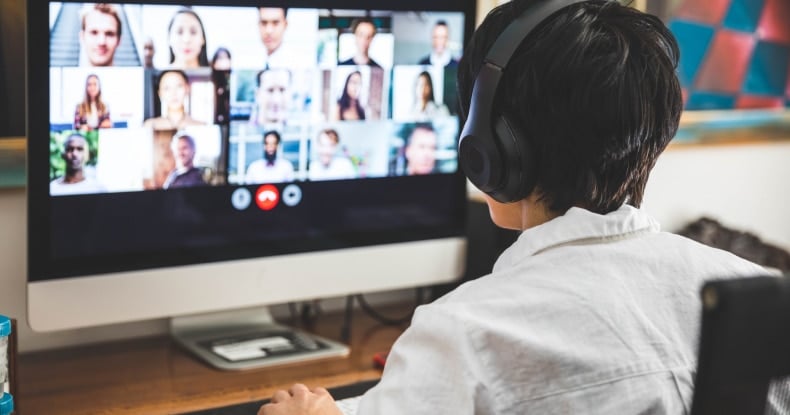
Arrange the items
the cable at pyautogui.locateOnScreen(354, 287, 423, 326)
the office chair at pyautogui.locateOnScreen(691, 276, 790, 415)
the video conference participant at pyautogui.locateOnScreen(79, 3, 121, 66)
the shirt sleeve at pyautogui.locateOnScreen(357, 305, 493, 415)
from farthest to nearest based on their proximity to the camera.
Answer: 1. the cable at pyautogui.locateOnScreen(354, 287, 423, 326)
2. the video conference participant at pyautogui.locateOnScreen(79, 3, 121, 66)
3. the shirt sleeve at pyautogui.locateOnScreen(357, 305, 493, 415)
4. the office chair at pyautogui.locateOnScreen(691, 276, 790, 415)

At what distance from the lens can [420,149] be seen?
1.77 metres

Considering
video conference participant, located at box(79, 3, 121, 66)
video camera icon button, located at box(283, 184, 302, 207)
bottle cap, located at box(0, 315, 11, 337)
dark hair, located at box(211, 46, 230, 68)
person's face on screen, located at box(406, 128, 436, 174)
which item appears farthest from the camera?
person's face on screen, located at box(406, 128, 436, 174)

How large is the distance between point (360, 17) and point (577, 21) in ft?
2.31

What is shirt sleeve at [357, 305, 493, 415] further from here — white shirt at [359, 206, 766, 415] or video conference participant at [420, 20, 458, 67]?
video conference participant at [420, 20, 458, 67]

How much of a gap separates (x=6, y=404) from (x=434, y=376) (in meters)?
0.64

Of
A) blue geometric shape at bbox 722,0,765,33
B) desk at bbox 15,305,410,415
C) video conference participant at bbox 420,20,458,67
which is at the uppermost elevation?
blue geometric shape at bbox 722,0,765,33

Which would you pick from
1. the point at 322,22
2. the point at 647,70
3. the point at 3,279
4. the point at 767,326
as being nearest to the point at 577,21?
the point at 647,70

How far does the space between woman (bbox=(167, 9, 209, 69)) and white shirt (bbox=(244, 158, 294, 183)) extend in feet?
0.58

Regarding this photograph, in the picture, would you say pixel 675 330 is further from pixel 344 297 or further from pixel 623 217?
pixel 344 297

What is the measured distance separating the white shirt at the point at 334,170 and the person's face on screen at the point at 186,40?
26cm

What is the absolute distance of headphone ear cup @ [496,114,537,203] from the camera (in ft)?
3.47

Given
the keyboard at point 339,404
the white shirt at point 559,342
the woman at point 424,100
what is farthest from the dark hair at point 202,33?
the white shirt at point 559,342

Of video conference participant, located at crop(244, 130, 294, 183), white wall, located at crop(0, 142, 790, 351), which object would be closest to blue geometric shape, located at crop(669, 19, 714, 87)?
white wall, located at crop(0, 142, 790, 351)

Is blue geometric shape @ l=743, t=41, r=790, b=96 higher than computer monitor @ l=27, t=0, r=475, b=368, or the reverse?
blue geometric shape @ l=743, t=41, r=790, b=96
